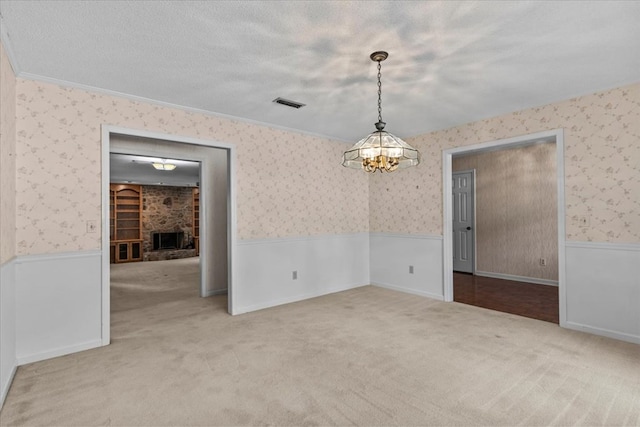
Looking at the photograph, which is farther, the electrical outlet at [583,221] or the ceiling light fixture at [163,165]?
the ceiling light fixture at [163,165]

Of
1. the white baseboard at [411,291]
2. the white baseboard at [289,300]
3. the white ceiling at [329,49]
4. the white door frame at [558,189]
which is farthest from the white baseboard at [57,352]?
the white door frame at [558,189]

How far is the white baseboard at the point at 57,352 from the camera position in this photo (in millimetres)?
2740

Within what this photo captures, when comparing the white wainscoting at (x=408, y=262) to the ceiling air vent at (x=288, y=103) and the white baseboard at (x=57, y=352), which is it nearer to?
the ceiling air vent at (x=288, y=103)

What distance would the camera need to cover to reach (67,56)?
2500 mm

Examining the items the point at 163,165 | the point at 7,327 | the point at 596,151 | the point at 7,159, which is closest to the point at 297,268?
the point at 7,327

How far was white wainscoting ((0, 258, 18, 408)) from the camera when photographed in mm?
2196

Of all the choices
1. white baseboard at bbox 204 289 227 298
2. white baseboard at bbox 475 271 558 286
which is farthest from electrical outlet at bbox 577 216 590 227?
white baseboard at bbox 204 289 227 298

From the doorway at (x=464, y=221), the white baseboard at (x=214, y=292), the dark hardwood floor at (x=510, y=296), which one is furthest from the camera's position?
the doorway at (x=464, y=221)

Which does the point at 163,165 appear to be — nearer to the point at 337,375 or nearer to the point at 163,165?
the point at 163,165

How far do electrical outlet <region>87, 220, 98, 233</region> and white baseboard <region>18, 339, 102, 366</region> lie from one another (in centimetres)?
104

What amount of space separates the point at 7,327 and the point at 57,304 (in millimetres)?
561

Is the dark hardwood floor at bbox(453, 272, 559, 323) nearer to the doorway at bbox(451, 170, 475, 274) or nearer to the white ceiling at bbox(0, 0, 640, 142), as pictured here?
the doorway at bbox(451, 170, 475, 274)

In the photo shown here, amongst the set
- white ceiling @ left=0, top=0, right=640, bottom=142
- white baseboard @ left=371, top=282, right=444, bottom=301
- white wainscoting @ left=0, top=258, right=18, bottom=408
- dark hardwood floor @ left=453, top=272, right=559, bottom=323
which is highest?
white ceiling @ left=0, top=0, right=640, bottom=142

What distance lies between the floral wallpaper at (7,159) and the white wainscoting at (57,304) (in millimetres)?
309
